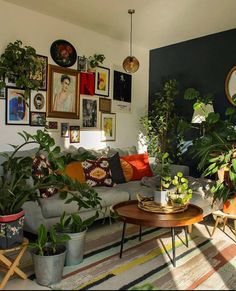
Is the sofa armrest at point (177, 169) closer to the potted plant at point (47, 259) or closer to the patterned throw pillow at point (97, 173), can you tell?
the patterned throw pillow at point (97, 173)

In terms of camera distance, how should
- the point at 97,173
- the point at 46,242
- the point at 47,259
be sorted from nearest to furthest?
the point at 47,259
the point at 46,242
the point at 97,173

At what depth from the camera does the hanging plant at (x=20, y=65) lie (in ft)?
11.5

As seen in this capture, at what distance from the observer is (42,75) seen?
158 inches

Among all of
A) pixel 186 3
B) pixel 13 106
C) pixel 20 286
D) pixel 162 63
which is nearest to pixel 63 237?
pixel 20 286

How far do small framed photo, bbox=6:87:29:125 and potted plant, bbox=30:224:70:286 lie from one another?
191 cm

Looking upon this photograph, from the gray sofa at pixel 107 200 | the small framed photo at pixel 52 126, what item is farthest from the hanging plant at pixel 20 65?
the gray sofa at pixel 107 200

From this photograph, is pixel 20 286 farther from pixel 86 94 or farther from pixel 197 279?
pixel 86 94

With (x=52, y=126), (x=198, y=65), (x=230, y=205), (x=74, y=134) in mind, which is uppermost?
(x=198, y=65)

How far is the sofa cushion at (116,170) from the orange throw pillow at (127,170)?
7cm

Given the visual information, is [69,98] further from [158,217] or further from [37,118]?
[158,217]

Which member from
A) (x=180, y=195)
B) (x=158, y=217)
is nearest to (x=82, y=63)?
(x=180, y=195)

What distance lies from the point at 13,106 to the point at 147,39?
2515mm

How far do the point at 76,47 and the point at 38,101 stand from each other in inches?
40.7

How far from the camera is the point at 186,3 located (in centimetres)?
369
